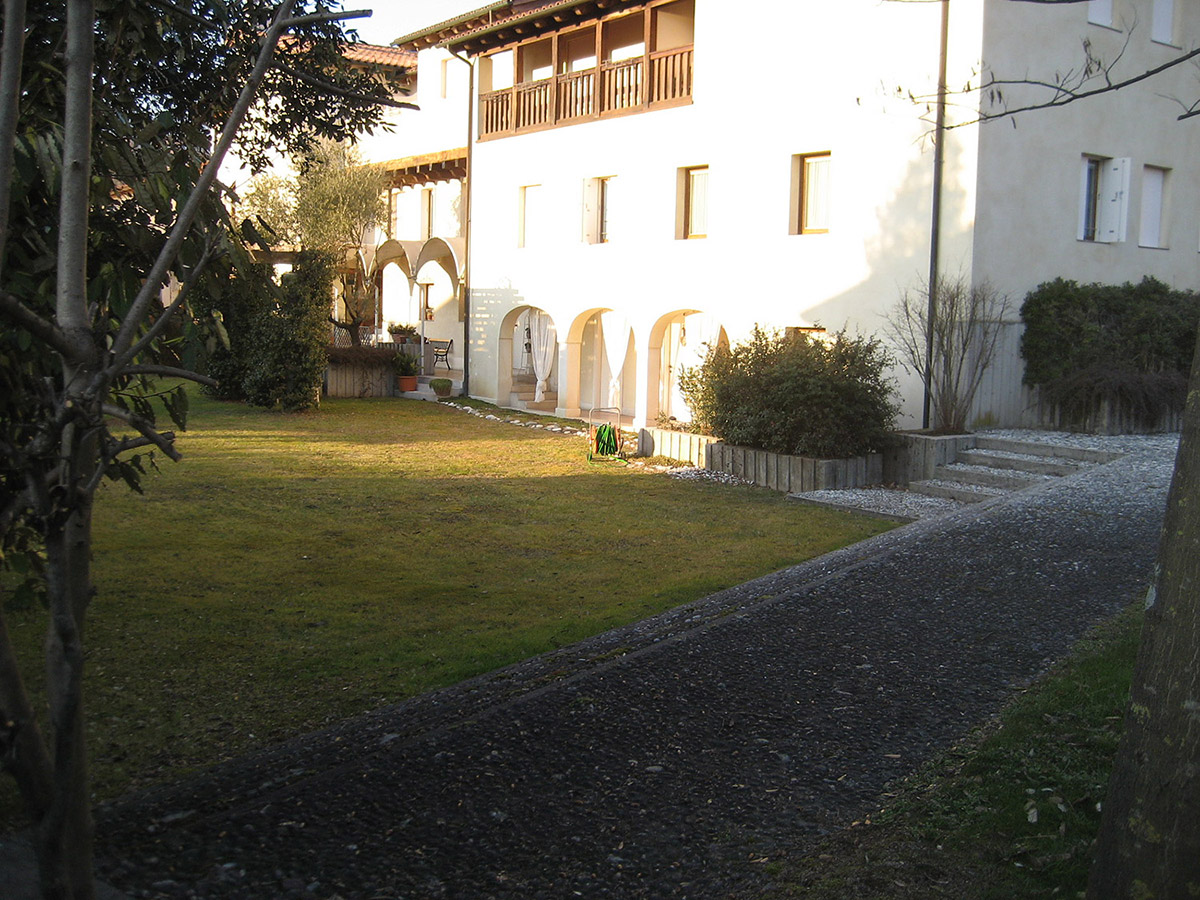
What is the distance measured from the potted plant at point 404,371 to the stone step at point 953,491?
15.2 meters

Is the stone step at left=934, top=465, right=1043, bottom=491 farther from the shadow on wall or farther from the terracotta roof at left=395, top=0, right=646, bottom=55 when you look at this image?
the terracotta roof at left=395, top=0, right=646, bottom=55

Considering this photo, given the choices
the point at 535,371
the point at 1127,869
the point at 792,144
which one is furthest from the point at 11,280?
the point at 535,371

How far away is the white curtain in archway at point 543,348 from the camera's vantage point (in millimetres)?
24938

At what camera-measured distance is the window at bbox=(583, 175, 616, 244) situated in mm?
21672

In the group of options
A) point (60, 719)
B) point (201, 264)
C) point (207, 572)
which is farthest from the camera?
point (207, 572)

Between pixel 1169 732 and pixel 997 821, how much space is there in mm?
1305

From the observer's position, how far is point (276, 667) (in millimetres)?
6383

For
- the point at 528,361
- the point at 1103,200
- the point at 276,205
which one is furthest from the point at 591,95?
the point at 276,205

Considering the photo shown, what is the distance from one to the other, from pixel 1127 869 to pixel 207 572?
746 centimetres

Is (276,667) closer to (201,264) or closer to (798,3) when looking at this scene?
(201,264)

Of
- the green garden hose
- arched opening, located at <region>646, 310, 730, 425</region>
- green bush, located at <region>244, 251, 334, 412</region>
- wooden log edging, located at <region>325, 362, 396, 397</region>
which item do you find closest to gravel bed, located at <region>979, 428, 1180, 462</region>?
the green garden hose

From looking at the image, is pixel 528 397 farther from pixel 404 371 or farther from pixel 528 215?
pixel 528 215

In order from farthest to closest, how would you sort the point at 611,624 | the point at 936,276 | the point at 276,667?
the point at 936,276 < the point at 611,624 < the point at 276,667

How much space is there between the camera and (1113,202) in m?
16.6
